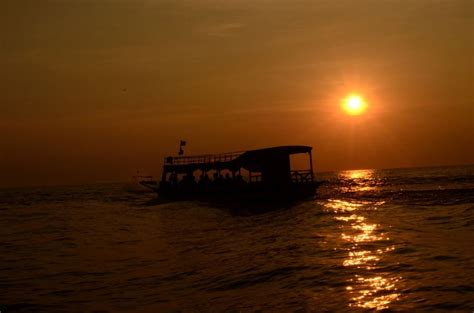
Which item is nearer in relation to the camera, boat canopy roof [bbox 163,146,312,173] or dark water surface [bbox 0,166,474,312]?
dark water surface [bbox 0,166,474,312]

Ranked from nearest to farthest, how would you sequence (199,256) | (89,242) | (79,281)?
1. (79,281)
2. (199,256)
3. (89,242)

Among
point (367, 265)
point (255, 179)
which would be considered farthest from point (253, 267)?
point (255, 179)

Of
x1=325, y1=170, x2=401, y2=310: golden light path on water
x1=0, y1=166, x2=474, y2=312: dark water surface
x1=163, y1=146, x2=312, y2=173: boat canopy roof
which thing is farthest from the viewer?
x1=163, y1=146, x2=312, y2=173: boat canopy roof

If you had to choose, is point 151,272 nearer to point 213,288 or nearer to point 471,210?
point 213,288

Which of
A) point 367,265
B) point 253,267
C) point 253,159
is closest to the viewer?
point 367,265

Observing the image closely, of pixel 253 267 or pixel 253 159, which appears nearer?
pixel 253 267

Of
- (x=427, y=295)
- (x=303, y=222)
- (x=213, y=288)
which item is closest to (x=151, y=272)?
(x=213, y=288)

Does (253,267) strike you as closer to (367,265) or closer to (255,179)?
(367,265)

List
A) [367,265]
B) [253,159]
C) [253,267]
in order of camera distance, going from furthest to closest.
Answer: [253,159], [253,267], [367,265]

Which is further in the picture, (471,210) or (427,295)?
(471,210)

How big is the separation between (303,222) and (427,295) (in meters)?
16.5

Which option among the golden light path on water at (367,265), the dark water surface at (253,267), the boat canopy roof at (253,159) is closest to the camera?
the golden light path on water at (367,265)

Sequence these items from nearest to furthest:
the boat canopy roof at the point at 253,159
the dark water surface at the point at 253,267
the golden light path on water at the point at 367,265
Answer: the golden light path on water at the point at 367,265
the dark water surface at the point at 253,267
the boat canopy roof at the point at 253,159

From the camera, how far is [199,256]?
18.9m
